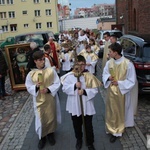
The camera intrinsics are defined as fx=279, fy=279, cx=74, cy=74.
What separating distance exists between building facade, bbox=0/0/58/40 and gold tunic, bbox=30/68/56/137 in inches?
2305

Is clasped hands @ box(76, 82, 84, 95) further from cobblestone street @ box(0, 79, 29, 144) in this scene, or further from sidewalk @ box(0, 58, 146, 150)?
cobblestone street @ box(0, 79, 29, 144)

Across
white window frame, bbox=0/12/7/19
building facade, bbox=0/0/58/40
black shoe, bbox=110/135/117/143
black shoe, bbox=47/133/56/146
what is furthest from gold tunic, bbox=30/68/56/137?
white window frame, bbox=0/12/7/19

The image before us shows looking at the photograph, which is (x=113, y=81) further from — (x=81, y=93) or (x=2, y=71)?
(x=2, y=71)

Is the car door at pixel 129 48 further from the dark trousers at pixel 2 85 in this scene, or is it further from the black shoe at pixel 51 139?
the dark trousers at pixel 2 85

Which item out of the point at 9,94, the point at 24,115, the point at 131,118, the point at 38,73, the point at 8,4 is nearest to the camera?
the point at 38,73

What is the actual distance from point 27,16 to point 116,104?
60.1 meters

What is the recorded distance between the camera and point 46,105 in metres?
5.19

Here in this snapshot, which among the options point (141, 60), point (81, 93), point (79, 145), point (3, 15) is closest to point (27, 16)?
point (3, 15)

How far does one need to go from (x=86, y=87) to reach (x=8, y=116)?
3.48 metres

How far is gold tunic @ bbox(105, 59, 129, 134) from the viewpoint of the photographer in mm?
5094

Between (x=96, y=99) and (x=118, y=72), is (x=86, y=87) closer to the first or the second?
(x=118, y=72)

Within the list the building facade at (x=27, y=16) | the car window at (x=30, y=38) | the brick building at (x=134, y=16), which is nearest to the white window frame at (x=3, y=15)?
the building facade at (x=27, y=16)

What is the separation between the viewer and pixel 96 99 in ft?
27.1

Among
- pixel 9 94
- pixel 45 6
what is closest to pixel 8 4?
A: pixel 45 6
